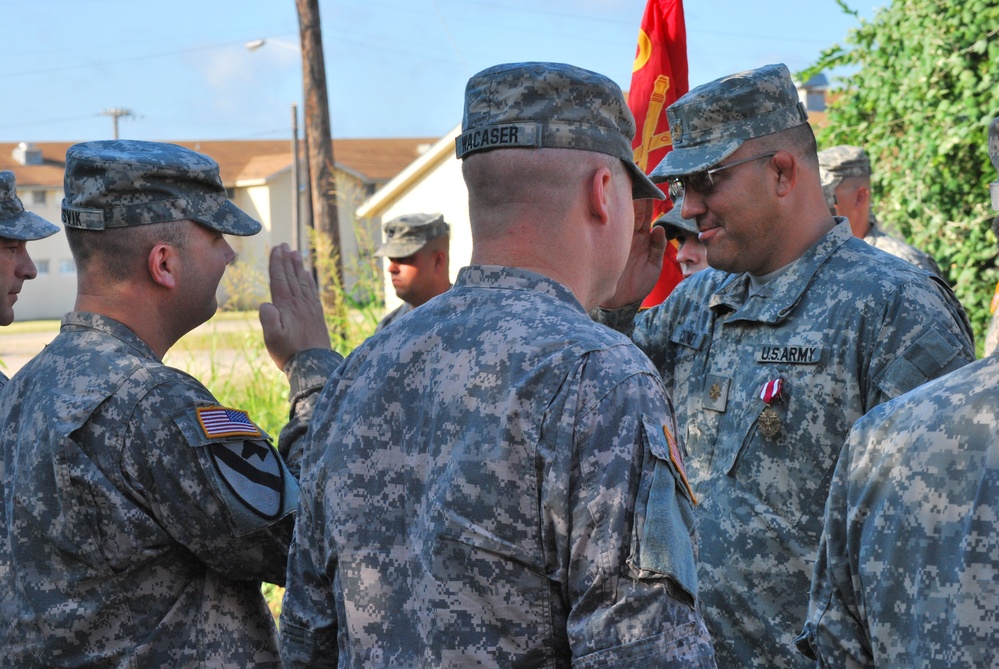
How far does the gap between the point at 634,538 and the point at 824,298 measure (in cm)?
165

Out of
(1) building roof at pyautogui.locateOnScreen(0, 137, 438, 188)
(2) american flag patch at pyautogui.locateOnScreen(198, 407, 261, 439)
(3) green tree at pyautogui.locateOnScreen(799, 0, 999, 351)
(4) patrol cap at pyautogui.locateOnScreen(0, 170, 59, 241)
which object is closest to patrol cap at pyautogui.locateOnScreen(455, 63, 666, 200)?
(2) american flag patch at pyautogui.locateOnScreen(198, 407, 261, 439)

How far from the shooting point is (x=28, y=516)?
2559mm

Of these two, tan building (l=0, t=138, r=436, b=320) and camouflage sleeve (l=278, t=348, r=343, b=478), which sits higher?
camouflage sleeve (l=278, t=348, r=343, b=478)

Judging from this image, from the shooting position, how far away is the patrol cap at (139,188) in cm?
276

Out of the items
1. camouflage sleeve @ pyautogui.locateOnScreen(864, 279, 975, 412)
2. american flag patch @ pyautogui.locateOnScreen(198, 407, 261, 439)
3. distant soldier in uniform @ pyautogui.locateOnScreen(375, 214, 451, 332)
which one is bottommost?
distant soldier in uniform @ pyautogui.locateOnScreen(375, 214, 451, 332)

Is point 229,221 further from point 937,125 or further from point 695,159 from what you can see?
point 937,125

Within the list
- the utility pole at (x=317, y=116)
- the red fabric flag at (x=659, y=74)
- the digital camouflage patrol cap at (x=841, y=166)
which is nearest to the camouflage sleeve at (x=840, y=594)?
the red fabric flag at (x=659, y=74)

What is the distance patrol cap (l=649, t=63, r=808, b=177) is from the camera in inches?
131

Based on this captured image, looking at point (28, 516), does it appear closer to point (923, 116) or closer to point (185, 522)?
point (185, 522)

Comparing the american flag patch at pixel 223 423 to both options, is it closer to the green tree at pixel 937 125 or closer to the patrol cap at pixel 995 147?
the patrol cap at pixel 995 147

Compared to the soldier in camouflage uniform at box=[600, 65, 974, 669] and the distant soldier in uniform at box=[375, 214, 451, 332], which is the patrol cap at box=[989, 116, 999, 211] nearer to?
the soldier in camouflage uniform at box=[600, 65, 974, 669]

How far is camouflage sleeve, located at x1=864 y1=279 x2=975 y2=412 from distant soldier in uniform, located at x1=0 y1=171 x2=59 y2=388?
312 cm

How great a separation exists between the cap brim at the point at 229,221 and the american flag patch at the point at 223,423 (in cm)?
52

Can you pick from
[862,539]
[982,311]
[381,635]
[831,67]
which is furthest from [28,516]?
[831,67]
